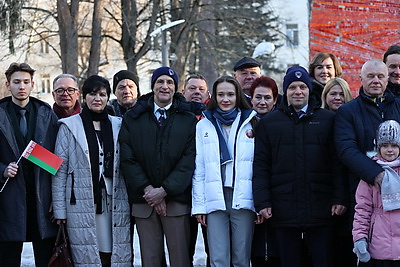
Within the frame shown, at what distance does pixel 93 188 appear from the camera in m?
6.43

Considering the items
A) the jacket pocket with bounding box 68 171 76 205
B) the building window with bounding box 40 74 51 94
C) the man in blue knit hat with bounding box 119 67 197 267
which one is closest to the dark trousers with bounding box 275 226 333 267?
the man in blue knit hat with bounding box 119 67 197 267

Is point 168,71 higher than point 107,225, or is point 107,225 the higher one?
point 168,71

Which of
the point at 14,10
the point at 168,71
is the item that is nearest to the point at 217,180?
the point at 168,71

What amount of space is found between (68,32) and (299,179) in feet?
37.8

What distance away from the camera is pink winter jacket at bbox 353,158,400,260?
18.2 ft

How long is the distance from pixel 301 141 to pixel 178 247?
1541 mm

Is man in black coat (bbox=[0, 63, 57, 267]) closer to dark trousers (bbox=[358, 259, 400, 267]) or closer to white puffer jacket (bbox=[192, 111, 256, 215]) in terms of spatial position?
white puffer jacket (bbox=[192, 111, 256, 215])

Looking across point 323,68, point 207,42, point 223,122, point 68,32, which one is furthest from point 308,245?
point 207,42

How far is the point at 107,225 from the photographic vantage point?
6547 millimetres

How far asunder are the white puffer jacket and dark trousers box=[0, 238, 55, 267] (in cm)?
149

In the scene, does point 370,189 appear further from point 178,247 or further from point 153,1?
point 153,1

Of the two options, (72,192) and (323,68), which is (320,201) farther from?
(72,192)

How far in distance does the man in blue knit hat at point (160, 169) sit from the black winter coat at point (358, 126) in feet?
4.55

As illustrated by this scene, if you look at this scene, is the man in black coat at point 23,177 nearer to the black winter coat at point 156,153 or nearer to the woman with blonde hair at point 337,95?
A: the black winter coat at point 156,153
